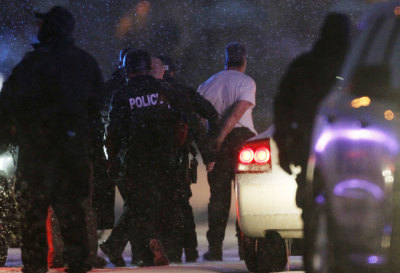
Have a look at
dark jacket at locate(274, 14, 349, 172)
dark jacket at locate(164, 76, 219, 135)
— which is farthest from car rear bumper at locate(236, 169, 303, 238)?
dark jacket at locate(164, 76, 219, 135)

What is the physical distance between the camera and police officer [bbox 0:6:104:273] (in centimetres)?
686

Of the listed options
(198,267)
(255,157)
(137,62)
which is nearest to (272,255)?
(198,267)

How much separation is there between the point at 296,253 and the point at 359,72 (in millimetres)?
5109

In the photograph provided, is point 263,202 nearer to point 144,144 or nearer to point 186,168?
point 144,144

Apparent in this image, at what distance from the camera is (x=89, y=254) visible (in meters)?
6.91

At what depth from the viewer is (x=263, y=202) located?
753cm

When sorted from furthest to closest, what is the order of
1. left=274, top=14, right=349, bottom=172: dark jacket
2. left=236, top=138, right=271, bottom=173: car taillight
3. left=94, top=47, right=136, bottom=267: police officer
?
left=94, top=47, right=136, bottom=267: police officer → left=236, top=138, right=271, bottom=173: car taillight → left=274, top=14, right=349, bottom=172: dark jacket

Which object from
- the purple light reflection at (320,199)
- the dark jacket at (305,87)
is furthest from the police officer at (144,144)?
the purple light reflection at (320,199)

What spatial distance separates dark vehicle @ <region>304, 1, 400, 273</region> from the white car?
2.14 m

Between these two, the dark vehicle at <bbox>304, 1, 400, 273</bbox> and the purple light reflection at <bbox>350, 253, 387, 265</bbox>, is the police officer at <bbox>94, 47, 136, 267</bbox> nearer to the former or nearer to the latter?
the dark vehicle at <bbox>304, 1, 400, 273</bbox>

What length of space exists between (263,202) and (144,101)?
1.87 metres

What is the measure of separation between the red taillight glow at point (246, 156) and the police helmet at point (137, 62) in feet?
5.00

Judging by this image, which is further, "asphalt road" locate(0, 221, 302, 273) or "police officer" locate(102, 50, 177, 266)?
"police officer" locate(102, 50, 177, 266)

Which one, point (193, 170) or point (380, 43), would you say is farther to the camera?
point (193, 170)
